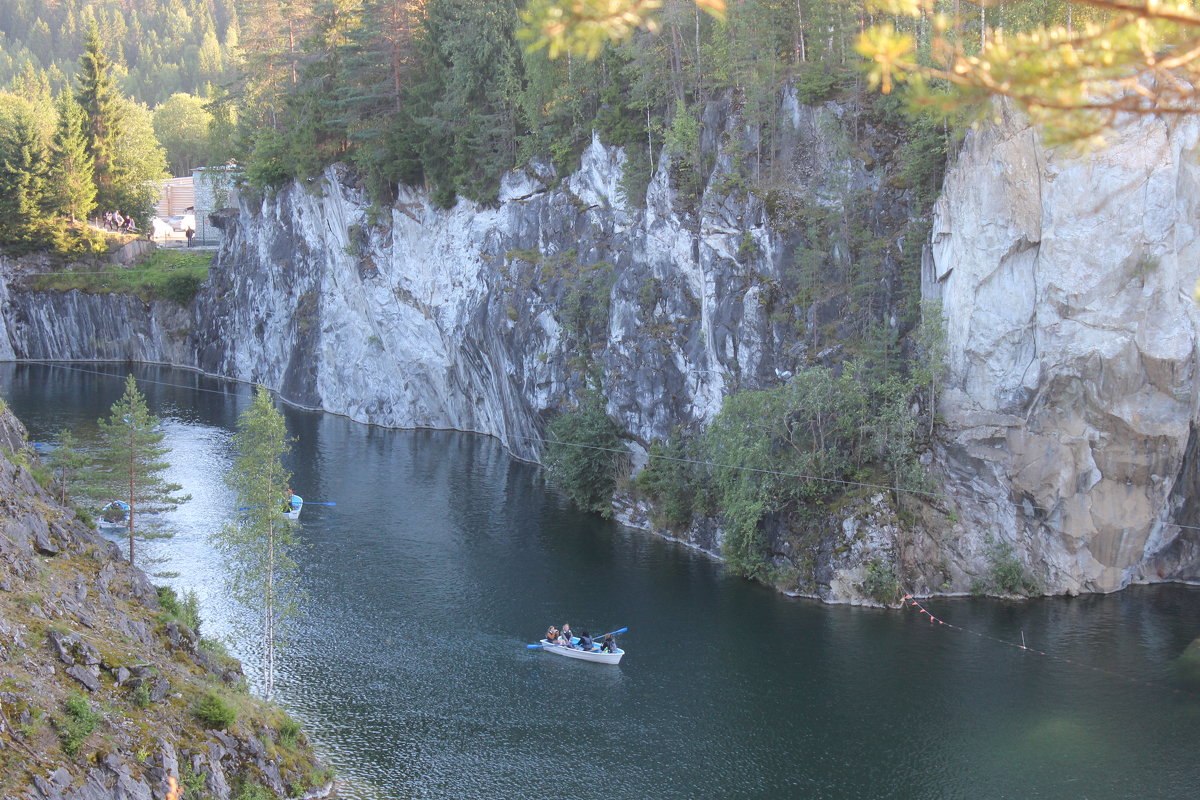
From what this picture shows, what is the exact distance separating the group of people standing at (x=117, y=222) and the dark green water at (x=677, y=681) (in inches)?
2454

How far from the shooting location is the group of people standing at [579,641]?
107 feet

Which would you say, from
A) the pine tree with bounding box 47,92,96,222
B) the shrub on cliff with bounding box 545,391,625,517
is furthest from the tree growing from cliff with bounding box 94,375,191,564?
the pine tree with bounding box 47,92,96,222

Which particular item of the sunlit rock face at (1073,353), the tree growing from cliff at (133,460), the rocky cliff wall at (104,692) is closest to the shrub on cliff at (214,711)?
the rocky cliff wall at (104,692)

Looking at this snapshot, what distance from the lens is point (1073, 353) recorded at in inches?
1416

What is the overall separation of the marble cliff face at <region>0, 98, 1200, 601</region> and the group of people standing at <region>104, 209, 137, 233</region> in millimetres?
48930

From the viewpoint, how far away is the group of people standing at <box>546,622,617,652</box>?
3269 centimetres

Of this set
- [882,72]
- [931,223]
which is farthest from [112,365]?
[882,72]

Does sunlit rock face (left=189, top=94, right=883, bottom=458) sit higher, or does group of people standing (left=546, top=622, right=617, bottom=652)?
sunlit rock face (left=189, top=94, right=883, bottom=458)

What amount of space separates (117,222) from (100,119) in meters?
9.23

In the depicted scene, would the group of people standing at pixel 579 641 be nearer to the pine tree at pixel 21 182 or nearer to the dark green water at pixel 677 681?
the dark green water at pixel 677 681

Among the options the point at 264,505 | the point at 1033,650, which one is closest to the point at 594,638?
the point at 264,505

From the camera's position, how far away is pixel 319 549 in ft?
139

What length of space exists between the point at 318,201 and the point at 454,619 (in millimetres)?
41254

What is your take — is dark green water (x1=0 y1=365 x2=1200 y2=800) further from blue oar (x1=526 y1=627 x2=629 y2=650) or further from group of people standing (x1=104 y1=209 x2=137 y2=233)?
group of people standing (x1=104 y1=209 x2=137 y2=233)
